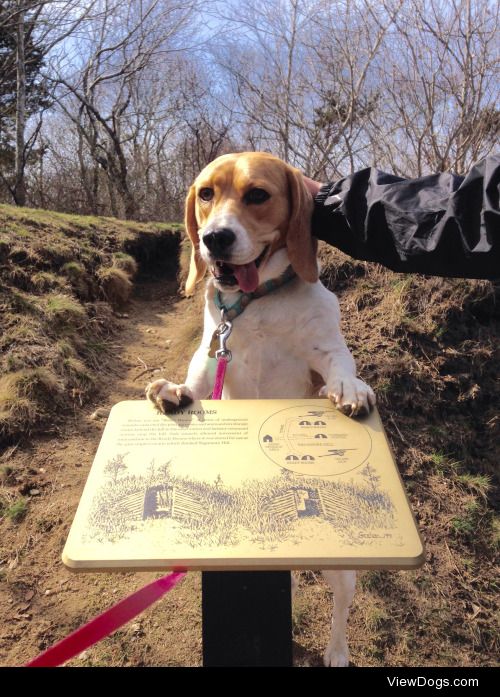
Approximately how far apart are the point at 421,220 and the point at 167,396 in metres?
1.24

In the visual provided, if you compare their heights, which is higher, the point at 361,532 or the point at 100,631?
the point at 361,532

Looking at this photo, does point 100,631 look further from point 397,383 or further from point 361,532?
point 397,383

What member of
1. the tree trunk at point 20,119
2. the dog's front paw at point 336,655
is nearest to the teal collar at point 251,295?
the dog's front paw at point 336,655

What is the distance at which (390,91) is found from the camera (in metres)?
5.66

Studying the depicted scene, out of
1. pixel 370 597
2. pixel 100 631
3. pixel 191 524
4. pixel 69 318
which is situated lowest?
pixel 370 597

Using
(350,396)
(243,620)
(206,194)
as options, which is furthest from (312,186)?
(243,620)

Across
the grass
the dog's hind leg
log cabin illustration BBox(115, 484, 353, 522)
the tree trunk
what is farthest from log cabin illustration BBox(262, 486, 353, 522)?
the tree trunk

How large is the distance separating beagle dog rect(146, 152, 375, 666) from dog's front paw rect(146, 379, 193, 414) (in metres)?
0.32

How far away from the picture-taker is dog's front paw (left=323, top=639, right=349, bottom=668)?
240 cm

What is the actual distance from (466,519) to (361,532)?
2388mm

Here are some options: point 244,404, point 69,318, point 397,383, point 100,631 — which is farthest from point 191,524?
point 69,318

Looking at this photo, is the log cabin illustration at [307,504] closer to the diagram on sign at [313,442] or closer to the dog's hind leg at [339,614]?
the diagram on sign at [313,442]

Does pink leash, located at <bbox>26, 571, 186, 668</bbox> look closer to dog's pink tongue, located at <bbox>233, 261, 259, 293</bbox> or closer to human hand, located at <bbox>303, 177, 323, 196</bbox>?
dog's pink tongue, located at <bbox>233, 261, 259, 293</bbox>
